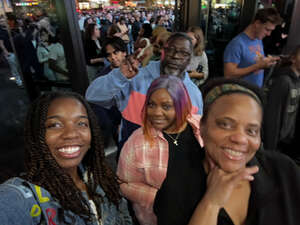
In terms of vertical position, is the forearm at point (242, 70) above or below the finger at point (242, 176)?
below

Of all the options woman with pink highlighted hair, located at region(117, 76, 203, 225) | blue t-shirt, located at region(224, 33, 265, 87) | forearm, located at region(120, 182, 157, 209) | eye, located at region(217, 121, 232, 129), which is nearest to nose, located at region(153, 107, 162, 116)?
woman with pink highlighted hair, located at region(117, 76, 203, 225)

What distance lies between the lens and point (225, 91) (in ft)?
2.95

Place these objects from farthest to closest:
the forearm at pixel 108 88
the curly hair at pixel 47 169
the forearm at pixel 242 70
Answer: the forearm at pixel 242 70, the forearm at pixel 108 88, the curly hair at pixel 47 169

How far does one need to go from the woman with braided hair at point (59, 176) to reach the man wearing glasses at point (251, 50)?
2.02 m

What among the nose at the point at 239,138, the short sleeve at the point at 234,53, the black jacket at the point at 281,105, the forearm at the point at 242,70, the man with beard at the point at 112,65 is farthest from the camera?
the short sleeve at the point at 234,53

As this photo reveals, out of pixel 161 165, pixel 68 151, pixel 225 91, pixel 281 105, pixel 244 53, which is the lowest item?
pixel 281 105

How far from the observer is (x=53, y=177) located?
961 mm

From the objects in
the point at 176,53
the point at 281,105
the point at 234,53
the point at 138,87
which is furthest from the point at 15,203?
the point at 234,53

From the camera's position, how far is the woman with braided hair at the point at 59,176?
31.4 inches

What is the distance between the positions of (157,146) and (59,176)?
1.82 feet

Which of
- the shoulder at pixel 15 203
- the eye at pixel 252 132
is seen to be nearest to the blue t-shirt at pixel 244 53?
the eye at pixel 252 132

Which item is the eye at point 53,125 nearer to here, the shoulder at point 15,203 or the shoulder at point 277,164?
the shoulder at point 15,203

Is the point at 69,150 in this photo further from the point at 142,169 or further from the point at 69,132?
the point at 142,169

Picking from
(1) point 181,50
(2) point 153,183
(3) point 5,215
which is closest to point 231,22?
(1) point 181,50
